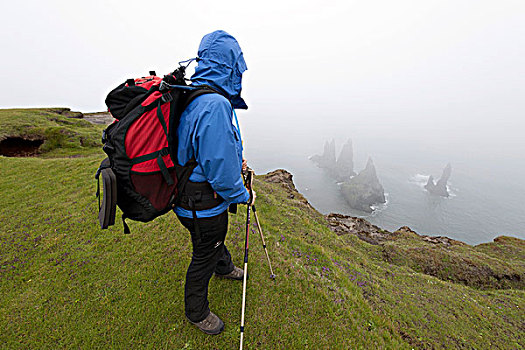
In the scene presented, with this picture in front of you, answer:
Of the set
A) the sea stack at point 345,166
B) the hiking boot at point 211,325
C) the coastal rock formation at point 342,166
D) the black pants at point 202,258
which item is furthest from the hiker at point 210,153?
the sea stack at point 345,166

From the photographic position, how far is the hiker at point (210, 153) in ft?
11.0

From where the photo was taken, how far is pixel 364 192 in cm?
11406

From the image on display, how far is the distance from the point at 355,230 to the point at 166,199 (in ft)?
91.4

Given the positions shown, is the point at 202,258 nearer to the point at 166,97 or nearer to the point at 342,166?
the point at 166,97

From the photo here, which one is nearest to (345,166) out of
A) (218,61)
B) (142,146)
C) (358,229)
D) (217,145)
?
(358,229)

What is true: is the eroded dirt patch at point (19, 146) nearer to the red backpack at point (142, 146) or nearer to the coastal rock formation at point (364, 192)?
the red backpack at point (142, 146)

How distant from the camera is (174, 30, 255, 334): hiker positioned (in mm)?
3342

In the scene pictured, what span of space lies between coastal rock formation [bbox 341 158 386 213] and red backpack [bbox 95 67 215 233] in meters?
113

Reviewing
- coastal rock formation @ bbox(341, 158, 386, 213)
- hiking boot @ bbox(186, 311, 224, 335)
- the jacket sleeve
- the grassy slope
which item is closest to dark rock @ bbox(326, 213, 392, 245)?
the grassy slope

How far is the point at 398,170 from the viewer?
639 feet

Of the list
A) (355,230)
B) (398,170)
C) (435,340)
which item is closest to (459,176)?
(398,170)

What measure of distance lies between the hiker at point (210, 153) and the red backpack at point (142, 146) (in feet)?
0.83

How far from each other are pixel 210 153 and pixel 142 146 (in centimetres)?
109

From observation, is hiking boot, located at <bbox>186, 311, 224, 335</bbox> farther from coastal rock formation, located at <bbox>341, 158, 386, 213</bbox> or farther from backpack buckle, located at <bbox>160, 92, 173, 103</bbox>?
A: coastal rock formation, located at <bbox>341, 158, 386, 213</bbox>
